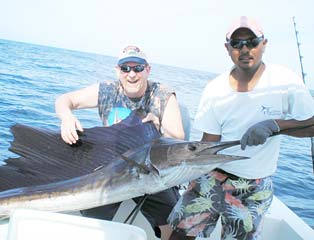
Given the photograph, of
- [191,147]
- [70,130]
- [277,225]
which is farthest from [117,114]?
[277,225]

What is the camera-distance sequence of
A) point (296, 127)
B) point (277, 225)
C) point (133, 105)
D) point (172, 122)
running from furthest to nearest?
point (277, 225), point (133, 105), point (172, 122), point (296, 127)

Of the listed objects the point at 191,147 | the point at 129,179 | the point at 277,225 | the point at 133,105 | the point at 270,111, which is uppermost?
the point at 133,105

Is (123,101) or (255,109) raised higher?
(123,101)

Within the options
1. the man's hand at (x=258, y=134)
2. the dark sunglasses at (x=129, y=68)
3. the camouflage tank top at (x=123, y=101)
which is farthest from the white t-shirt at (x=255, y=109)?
the dark sunglasses at (x=129, y=68)

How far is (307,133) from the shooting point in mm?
1756

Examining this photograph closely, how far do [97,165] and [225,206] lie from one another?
72cm

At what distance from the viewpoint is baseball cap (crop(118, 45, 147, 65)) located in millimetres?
2254

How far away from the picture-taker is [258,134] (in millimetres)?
1605

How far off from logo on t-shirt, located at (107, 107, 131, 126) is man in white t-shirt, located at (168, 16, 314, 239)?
20.9 inches

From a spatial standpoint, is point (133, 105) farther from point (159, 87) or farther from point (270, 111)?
point (270, 111)

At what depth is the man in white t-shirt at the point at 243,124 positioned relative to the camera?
175cm

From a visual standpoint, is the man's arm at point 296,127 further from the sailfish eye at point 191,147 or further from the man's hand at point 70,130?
the man's hand at point 70,130

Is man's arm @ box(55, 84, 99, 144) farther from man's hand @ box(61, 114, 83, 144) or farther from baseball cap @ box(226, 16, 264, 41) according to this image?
baseball cap @ box(226, 16, 264, 41)

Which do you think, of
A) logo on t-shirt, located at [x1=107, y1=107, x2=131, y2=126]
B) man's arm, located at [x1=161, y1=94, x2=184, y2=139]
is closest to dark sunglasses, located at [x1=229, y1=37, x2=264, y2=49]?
man's arm, located at [x1=161, y1=94, x2=184, y2=139]
